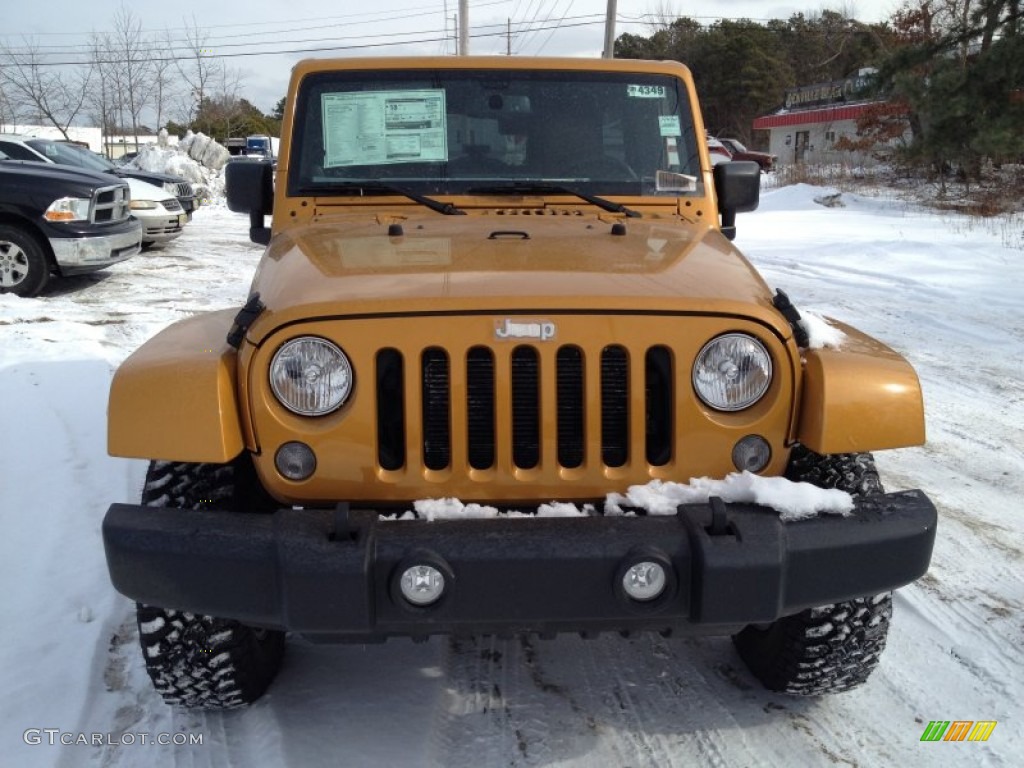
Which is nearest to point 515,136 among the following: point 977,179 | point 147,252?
point 147,252

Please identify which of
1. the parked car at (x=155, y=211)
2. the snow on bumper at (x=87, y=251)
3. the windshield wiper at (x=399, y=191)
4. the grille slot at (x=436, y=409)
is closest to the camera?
the grille slot at (x=436, y=409)

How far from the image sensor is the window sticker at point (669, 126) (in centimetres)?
359

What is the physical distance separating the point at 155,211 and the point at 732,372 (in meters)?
11.4

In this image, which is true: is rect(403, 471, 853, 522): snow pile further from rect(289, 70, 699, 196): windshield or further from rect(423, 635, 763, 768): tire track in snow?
rect(289, 70, 699, 196): windshield

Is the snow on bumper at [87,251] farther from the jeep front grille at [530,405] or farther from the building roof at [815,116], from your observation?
the building roof at [815,116]

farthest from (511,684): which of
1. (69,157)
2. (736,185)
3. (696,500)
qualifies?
(69,157)

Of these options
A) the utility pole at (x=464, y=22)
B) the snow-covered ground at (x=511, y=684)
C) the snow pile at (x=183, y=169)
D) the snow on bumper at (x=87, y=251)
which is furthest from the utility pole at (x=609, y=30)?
the snow-covered ground at (x=511, y=684)

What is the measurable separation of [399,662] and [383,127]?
199 centimetres

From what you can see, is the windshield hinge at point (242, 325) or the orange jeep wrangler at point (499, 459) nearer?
the orange jeep wrangler at point (499, 459)

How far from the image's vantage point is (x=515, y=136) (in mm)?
3516

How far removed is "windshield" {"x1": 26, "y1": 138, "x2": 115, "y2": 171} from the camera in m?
11.4

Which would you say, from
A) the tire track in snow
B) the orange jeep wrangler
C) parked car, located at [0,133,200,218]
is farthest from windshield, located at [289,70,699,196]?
parked car, located at [0,133,200,218]

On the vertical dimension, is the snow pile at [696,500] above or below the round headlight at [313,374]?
below

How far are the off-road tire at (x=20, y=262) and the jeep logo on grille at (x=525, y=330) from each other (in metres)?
8.01
